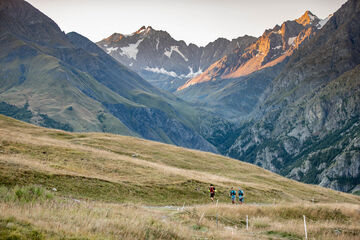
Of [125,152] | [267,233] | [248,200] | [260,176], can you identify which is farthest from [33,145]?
[260,176]

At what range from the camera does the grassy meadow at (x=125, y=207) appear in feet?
45.7

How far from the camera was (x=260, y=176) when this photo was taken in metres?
82.1

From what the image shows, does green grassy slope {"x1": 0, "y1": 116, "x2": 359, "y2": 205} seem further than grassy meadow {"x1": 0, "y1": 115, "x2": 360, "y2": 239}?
Yes

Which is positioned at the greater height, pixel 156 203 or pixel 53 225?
pixel 53 225

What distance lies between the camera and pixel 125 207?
2355cm

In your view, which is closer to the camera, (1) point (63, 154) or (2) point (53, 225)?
(2) point (53, 225)

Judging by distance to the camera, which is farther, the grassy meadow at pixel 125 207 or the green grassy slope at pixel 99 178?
the green grassy slope at pixel 99 178

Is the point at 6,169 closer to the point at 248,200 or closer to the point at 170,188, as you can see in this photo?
the point at 170,188

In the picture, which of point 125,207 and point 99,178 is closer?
point 125,207

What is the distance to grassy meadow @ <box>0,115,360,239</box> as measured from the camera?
1392 cm

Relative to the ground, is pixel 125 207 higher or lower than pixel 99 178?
higher

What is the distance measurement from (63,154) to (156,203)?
23.8 m

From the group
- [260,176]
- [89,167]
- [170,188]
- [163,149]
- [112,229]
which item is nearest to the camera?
[112,229]

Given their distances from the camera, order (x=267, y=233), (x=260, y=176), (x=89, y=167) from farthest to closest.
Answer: (x=260, y=176) → (x=89, y=167) → (x=267, y=233)
